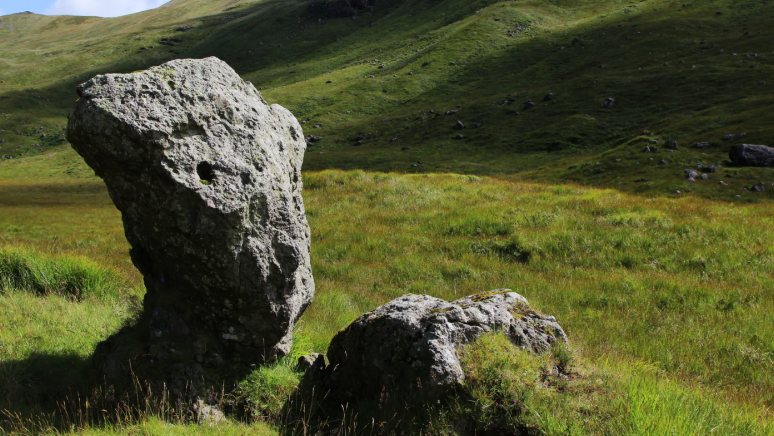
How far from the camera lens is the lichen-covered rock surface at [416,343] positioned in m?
4.61

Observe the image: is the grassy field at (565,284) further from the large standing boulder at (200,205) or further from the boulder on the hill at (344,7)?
the boulder on the hill at (344,7)

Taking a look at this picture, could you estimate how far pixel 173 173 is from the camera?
4.64 metres

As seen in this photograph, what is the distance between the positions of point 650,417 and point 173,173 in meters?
5.08

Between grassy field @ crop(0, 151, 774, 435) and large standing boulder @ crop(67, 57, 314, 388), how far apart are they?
783 millimetres

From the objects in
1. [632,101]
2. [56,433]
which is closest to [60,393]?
[56,433]

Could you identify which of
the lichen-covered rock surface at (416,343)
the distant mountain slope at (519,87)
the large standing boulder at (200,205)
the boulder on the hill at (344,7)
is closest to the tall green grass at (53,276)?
the large standing boulder at (200,205)

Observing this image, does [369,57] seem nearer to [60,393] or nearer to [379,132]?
[379,132]

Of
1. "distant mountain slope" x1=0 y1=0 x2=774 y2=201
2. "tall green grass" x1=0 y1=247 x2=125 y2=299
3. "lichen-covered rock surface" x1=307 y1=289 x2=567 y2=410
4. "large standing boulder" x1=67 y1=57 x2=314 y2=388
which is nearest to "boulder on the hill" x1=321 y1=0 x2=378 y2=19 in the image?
"distant mountain slope" x1=0 y1=0 x2=774 y2=201

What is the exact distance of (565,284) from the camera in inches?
417

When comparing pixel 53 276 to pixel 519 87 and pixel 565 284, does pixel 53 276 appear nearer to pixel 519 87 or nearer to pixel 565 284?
pixel 565 284

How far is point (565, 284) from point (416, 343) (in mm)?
6964

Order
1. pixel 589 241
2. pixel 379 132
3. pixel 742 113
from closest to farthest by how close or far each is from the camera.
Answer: pixel 589 241 → pixel 742 113 → pixel 379 132

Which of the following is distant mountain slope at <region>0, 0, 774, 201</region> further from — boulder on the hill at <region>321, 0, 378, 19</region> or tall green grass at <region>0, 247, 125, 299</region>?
tall green grass at <region>0, 247, 125, 299</region>

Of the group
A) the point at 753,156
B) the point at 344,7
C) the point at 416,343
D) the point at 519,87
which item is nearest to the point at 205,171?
the point at 416,343
